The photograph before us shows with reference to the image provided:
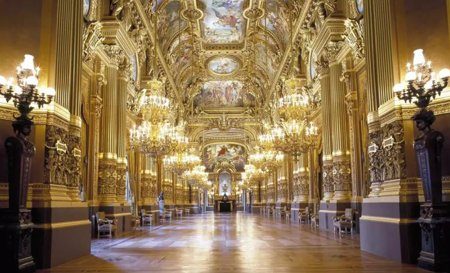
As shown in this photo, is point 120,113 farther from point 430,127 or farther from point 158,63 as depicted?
point 430,127

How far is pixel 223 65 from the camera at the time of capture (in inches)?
1332

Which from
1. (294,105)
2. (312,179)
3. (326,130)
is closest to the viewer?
(294,105)

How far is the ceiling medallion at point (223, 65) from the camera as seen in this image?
32750mm

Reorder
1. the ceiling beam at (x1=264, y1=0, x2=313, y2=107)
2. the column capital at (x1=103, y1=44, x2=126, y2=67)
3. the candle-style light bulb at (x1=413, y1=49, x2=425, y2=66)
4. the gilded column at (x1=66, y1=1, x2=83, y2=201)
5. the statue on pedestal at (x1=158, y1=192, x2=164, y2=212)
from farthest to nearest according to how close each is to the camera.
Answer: the statue on pedestal at (x1=158, y1=192, x2=164, y2=212) < the ceiling beam at (x1=264, y1=0, x2=313, y2=107) < the column capital at (x1=103, y1=44, x2=126, y2=67) < the gilded column at (x1=66, y1=1, x2=83, y2=201) < the candle-style light bulb at (x1=413, y1=49, x2=425, y2=66)

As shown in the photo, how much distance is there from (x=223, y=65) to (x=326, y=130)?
57.1 feet

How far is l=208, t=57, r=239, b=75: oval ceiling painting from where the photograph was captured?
108 feet

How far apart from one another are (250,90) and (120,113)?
2196 cm

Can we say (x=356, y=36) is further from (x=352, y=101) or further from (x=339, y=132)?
(x=339, y=132)

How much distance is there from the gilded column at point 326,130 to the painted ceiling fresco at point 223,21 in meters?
8.20

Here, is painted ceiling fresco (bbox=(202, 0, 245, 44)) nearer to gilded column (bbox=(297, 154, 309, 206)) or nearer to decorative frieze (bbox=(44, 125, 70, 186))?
gilded column (bbox=(297, 154, 309, 206))

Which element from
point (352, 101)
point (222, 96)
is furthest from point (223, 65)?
point (352, 101)

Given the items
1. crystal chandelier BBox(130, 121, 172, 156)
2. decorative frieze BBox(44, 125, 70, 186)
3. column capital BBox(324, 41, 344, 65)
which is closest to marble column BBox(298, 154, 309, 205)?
column capital BBox(324, 41, 344, 65)

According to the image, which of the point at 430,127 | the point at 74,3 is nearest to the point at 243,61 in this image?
the point at 74,3

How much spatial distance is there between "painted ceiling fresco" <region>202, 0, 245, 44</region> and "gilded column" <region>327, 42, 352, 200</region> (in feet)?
29.9
